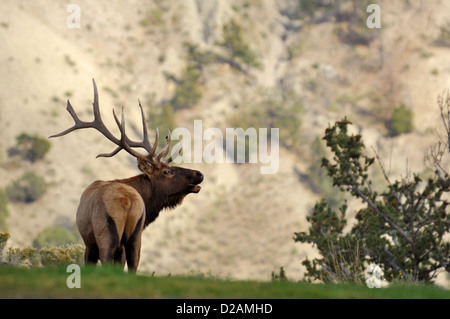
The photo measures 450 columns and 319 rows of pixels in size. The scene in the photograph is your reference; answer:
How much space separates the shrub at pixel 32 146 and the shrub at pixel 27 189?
2.27 metres

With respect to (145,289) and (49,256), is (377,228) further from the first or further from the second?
(145,289)

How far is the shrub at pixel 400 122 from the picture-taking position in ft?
243

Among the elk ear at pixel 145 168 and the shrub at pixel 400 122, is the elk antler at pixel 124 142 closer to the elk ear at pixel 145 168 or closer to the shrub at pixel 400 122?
the elk ear at pixel 145 168

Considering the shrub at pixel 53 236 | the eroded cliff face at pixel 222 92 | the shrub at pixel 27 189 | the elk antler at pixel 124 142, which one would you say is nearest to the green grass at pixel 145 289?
the elk antler at pixel 124 142

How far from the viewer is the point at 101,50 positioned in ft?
259

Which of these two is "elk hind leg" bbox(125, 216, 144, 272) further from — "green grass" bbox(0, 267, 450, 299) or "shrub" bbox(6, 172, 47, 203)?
"shrub" bbox(6, 172, 47, 203)

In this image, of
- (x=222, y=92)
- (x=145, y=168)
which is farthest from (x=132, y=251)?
(x=222, y=92)

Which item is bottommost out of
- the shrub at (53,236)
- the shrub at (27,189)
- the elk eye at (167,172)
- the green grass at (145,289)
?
the green grass at (145,289)

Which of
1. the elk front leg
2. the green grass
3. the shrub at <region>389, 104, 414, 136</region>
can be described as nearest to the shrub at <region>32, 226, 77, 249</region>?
the shrub at <region>389, 104, 414, 136</region>

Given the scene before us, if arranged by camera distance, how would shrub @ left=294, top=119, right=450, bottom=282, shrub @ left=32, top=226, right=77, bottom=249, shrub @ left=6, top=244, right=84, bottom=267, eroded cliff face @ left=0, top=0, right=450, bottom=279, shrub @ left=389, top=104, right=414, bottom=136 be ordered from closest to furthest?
1. shrub @ left=6, top=244, right=84, bottom=267
2. shrub @ left=294, top=119, right=450, bottom=282
3. shrub @ left=32, top=226, right=77, bottom=249
4. eroded cliff face @ left=0, top=0, right=450, bottom=279
5. shrub @ left=389, top=104, right=414, bottom=136

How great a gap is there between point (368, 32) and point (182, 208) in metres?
34.0

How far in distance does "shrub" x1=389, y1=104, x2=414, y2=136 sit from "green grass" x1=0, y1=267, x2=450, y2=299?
67452mm

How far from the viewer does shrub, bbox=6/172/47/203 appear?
61809 mm

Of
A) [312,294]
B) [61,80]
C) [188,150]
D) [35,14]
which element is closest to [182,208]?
[188,150]
